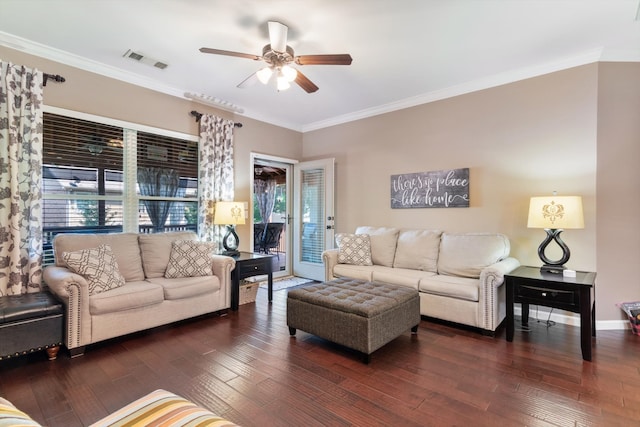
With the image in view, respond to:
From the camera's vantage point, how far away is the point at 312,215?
5504 millimetres

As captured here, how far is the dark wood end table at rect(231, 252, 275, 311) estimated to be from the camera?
153 inches

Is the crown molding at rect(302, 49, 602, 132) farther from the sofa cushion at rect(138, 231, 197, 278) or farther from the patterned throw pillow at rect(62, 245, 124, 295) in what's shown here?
the patterned throw pillow at rect(62, 245, 124, 295)

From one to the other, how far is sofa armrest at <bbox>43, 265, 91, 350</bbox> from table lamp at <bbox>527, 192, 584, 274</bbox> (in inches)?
162

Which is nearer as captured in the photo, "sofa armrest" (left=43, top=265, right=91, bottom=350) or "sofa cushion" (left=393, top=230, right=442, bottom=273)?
"sofa armrest" (left=43, top=265, right=91, bottom=350)

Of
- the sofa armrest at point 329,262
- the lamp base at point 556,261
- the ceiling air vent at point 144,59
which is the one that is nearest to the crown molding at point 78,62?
the ceiling air vent at point 144,59

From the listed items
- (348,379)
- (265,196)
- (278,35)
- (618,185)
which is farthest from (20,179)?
(618,185)

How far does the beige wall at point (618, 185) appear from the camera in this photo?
3.15 metres

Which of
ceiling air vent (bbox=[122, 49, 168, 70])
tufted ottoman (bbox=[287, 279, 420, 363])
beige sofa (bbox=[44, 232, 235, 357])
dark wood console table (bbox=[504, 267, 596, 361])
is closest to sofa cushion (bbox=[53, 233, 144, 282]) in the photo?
beige sofa (bbox=[44, 232, 235, 357])

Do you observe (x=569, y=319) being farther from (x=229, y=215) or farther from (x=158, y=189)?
(x=158, y=189)

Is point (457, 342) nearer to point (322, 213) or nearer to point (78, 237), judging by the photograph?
point (322, 213)

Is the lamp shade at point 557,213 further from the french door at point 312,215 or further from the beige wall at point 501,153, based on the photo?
the french door at point 312,215

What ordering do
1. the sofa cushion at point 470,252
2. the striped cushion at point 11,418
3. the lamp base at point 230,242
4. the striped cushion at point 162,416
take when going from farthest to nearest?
the lamp base at point 230,242 < the sofa cushion at point 470,252 < the striped cushion at point 162,416 < the striped cushion at point 11,418

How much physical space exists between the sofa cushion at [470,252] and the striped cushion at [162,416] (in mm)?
2958

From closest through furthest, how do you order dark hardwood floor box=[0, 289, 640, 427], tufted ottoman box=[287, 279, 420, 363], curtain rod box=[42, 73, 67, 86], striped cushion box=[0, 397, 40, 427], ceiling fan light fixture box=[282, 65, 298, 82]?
striped cushion box=[0, 397, 40, 427] → dark hardwood floor box=[0, 289, 640, 427] → tufted ottoman box=[287, 279, 420, 363] → ceiling fan light fixture box=[282, 65, 298, 82] → curtain rod box=[42, 73, 67, 86]
